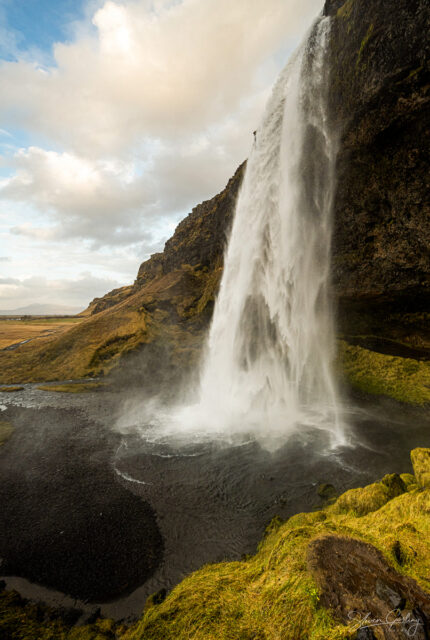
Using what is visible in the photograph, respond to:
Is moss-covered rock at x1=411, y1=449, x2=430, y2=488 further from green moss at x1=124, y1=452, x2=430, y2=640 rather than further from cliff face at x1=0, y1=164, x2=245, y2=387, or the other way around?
cliff face at x1=0, y1=164, x2=245, y2=387

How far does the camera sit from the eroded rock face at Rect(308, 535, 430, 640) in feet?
9.62

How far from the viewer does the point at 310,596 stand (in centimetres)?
363

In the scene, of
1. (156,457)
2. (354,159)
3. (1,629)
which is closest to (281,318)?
(354,159)

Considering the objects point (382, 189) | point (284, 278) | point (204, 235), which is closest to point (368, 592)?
point (382, 189)

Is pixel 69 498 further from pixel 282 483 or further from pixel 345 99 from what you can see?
pixel 345 99

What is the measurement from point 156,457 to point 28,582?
5.95 metres

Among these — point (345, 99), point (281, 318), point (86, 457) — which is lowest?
point (86, 457)

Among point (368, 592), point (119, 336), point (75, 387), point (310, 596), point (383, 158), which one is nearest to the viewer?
point (368, 592)

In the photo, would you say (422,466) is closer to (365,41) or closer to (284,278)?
(284,278)

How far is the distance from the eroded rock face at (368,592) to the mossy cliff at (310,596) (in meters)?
0.01

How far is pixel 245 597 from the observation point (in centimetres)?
437

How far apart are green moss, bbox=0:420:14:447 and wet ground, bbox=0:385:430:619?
0.43 metres

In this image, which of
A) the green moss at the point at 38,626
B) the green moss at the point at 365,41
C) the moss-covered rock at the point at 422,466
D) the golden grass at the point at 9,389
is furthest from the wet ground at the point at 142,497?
the green moss at the point at 365,41

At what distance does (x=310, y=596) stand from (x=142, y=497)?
24.8 feet
